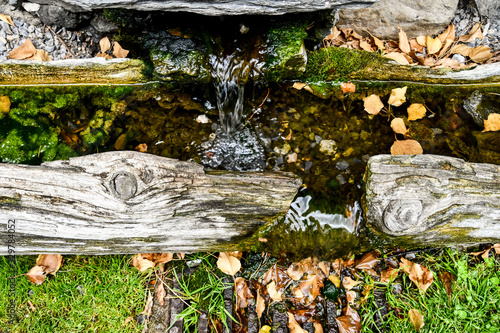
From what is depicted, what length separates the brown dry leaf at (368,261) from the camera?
7.68ft

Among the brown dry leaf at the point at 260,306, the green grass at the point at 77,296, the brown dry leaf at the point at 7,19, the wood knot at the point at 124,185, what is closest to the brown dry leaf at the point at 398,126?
the brown dry leaf at the point at 260,306

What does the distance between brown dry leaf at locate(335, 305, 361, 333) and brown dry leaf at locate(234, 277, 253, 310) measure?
648mm

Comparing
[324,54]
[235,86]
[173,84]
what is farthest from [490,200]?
[173,84]

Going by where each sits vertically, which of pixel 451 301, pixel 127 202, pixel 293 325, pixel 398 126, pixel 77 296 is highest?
pixel 398 126

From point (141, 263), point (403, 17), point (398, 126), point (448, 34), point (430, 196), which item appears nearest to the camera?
point (430, 196)

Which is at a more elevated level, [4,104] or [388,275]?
[4,104]

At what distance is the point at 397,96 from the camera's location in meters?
2.55

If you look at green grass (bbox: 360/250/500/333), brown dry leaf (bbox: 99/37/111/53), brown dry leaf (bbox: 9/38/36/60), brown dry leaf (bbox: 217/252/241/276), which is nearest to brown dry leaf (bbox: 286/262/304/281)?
brown dry leaf (bbox: 217/252/241/276)

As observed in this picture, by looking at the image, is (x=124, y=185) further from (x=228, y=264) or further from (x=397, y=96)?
(x=397, y=96)

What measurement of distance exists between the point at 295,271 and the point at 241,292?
16.7 inches

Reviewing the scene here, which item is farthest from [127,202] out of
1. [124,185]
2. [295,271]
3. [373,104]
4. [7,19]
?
[7,19]

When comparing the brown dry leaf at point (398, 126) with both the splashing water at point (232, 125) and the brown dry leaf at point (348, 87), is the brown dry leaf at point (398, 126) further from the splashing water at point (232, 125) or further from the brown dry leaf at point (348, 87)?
the splashing water at point (232, 125)

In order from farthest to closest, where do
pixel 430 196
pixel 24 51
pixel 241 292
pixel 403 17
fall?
pixel 403 17, pixel 24 51, pixel 241 292, pixel 430 196

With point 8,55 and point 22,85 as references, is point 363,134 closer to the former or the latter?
point 22,85
